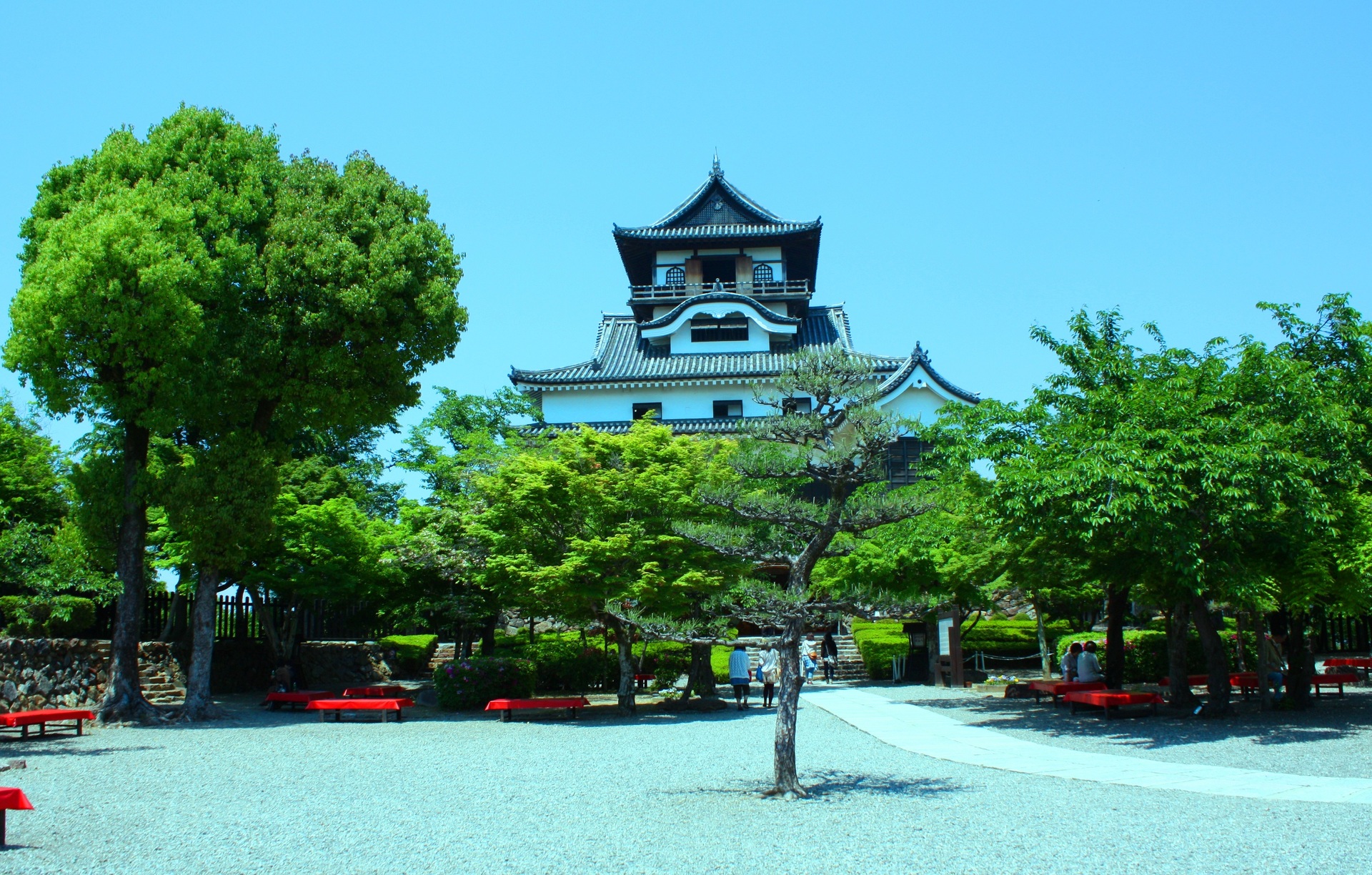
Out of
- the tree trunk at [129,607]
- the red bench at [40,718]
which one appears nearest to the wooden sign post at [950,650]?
the tree trunk at [129,607]

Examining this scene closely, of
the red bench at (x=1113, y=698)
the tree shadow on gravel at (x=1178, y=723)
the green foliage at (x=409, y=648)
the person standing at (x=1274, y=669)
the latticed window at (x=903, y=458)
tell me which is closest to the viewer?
the tree shadow on gravel at (x=1178, y=723)

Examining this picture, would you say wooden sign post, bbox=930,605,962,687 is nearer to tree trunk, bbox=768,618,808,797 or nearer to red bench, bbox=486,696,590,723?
red bench, bbox=486,696,590,723

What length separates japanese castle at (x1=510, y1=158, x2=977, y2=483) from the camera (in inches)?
1452

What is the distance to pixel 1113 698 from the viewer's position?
49.1 feet

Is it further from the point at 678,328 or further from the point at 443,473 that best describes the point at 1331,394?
the point at 678,328

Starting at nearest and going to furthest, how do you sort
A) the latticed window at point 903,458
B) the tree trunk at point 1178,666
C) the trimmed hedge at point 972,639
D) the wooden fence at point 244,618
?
the tree trunk at point 1178,666 < the wooden fence at point 244,618 < the trimmed hedge at point 972,639 < the latticed window at point 903,458

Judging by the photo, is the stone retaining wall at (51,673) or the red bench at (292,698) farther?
the red bench at (292,698)

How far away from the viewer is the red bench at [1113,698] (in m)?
15.0

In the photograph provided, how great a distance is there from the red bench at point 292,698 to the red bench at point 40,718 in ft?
12.5

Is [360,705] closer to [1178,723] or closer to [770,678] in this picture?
[770,678]

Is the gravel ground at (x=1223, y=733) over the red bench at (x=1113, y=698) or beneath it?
beneath

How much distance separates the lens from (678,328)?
3978 centimetres

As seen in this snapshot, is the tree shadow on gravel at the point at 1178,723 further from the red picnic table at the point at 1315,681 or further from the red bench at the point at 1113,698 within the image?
the red picnic table at the point at 1315,681

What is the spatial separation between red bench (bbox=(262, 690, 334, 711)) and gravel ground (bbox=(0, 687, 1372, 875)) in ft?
19.1
